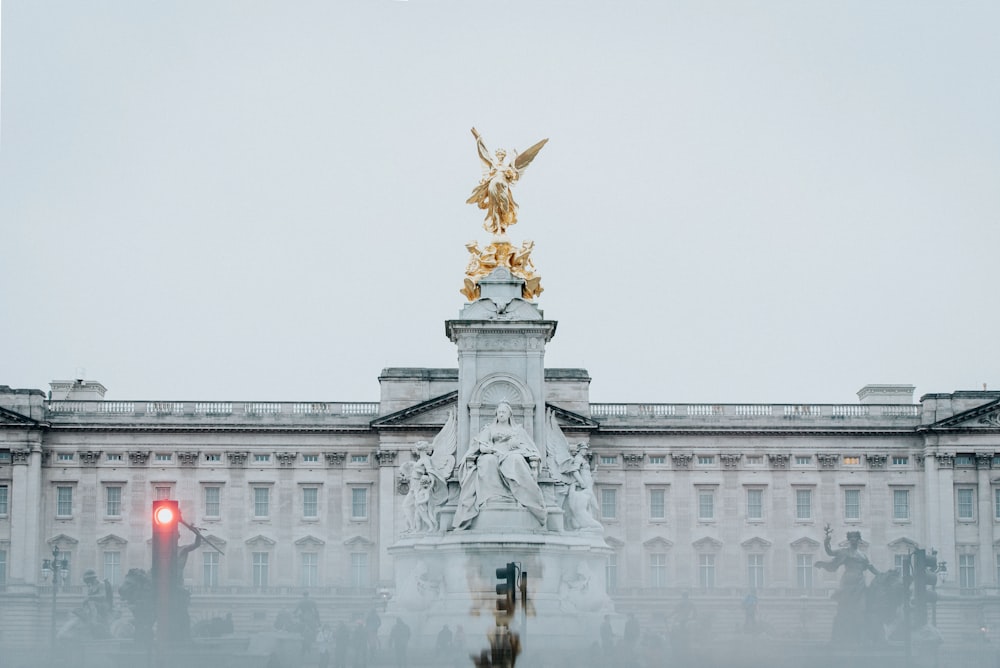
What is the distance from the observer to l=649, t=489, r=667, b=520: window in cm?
9169

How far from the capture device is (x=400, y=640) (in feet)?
126

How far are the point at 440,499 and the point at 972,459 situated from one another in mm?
56976

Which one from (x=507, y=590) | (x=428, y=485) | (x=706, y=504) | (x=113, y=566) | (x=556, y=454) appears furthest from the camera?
(x=706, y=504)

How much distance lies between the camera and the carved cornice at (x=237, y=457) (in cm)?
9125

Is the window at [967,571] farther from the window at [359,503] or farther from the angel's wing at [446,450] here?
the angel's wing at [446,450]

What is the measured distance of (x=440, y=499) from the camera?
136 feet

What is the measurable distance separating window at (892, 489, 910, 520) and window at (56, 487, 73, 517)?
146 ft

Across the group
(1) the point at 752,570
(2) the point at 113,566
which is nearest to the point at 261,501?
(2) the point at 113,566

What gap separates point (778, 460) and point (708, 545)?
19.7ft

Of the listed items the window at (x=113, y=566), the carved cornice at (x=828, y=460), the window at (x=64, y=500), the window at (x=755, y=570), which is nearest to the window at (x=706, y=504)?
the window at (x=755, y=570)

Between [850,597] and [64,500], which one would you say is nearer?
[850,597]

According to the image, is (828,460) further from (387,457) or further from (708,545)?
(387,457)

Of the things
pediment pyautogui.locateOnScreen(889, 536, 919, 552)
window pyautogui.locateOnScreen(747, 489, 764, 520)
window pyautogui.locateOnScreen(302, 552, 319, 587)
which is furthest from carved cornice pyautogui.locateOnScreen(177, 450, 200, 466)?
pediment pyautogui.locateOnScreen(889, 536, 919, 552)

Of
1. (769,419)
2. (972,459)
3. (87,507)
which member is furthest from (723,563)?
(87,507)
